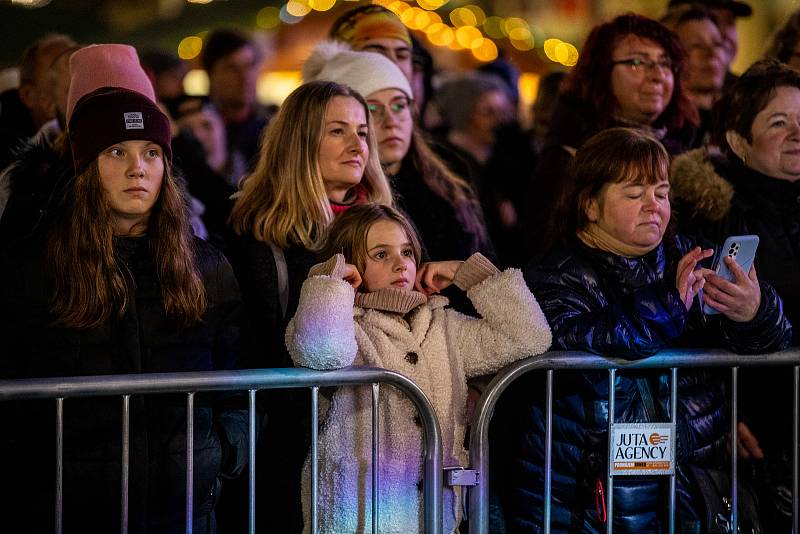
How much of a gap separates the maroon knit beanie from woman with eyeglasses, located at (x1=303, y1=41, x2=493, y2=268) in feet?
5.02

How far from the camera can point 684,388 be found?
4.54 m

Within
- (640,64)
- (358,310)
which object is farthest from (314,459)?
(640,64)

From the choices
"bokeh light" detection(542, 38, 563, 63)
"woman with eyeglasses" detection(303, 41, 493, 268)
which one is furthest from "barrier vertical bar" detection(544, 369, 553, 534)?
"bokeh light" detection(542, 38, 563, 63)

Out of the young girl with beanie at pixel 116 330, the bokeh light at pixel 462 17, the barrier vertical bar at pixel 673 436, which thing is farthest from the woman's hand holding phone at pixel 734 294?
the bokeh light at pixel 462 17

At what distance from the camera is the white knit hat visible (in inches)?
227

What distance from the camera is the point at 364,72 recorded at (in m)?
5.82

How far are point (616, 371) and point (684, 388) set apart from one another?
330 millimetres

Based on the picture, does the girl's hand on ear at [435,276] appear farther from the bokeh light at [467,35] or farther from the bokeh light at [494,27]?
the bokeh light at [494,27]

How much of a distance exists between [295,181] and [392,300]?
0.99m

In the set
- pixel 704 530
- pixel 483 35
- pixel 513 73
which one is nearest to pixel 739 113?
pixel 704 530

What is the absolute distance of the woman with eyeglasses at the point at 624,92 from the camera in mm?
5926

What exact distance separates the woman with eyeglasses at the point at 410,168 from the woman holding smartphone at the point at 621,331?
3.51 ft

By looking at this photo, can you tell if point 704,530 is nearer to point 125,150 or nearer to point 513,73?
point 125,150

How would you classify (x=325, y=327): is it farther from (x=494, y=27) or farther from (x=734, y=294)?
(x=494, y=27)
